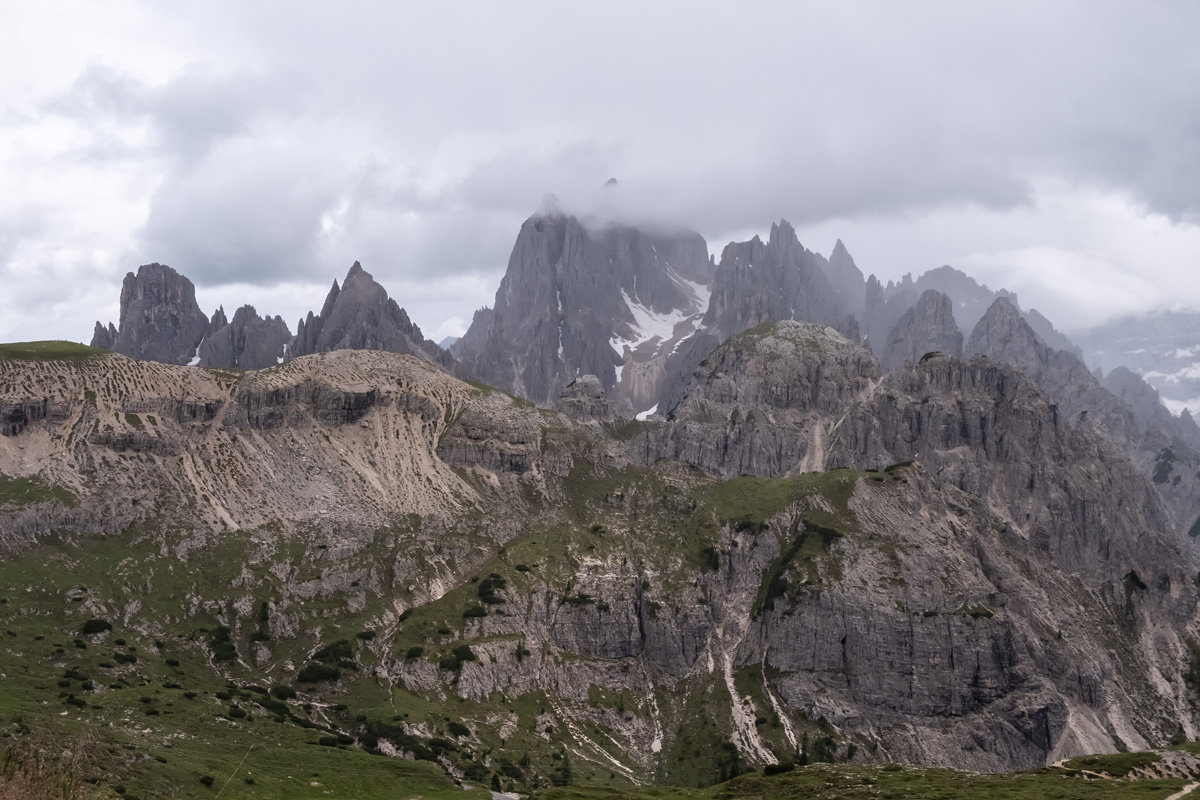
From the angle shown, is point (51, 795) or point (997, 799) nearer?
point (51, 795)

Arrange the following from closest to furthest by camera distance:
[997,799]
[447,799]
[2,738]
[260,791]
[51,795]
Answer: [51,795]
[997,799]
[2,738]
[260,791]
[447,799]

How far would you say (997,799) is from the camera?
141m

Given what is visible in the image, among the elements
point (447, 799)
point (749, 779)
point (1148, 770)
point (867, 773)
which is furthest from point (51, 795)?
point (1148, 770)

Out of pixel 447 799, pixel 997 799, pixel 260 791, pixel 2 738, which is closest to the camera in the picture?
pixel 997 799

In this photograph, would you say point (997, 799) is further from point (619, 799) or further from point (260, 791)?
point (260, 791)

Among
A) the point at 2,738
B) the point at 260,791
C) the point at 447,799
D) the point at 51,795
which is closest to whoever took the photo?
the point at 51,795

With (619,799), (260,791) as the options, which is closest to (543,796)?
(619,799)

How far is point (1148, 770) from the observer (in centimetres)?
15538

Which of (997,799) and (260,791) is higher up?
(997,799)

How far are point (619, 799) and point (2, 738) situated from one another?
10596 cm

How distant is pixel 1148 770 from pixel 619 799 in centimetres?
9104

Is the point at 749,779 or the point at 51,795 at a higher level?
the point at 51,795

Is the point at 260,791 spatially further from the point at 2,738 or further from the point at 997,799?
the point at 997,799

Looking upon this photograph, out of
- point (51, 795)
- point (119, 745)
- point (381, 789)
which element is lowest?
point (381, 789)
